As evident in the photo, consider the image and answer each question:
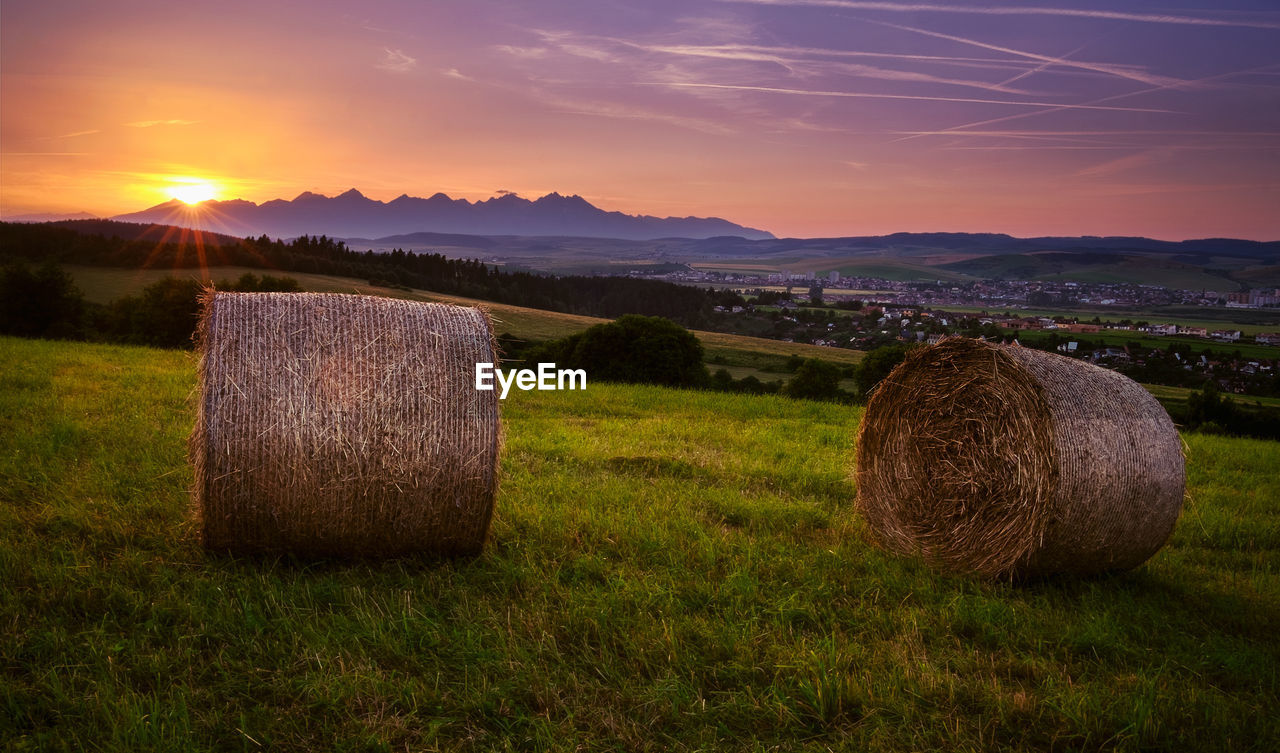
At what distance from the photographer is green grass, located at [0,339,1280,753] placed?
4.45 metres

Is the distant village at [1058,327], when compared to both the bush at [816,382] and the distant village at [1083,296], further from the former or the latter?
the bush at [816,382]

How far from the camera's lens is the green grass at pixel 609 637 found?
14.6ft

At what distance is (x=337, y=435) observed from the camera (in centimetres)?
640

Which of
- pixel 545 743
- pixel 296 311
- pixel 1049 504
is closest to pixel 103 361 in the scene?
pixel 296 311

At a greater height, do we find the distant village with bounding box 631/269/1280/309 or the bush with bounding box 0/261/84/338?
the distant village with bounding box 631/269/1280/309

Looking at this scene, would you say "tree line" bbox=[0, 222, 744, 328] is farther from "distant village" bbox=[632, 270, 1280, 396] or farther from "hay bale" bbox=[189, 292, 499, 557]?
"hay bale" bbox=[189, 292, 499, 557]

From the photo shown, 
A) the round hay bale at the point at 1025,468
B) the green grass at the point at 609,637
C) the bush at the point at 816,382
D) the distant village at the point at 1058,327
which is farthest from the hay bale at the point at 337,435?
the bush at the point at 816,382

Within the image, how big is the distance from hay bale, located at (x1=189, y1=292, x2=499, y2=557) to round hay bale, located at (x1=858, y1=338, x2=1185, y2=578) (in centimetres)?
459

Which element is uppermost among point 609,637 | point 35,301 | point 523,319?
point 35,301

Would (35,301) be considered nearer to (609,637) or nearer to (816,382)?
(816,382)

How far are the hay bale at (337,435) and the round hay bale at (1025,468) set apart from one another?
4.59 meters

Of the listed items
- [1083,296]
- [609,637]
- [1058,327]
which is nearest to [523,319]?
[1058,327]

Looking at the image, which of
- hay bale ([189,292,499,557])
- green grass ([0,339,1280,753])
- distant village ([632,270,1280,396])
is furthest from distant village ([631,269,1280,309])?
hay bale ([189,292,499,557])

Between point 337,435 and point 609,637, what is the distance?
2.83 metres
